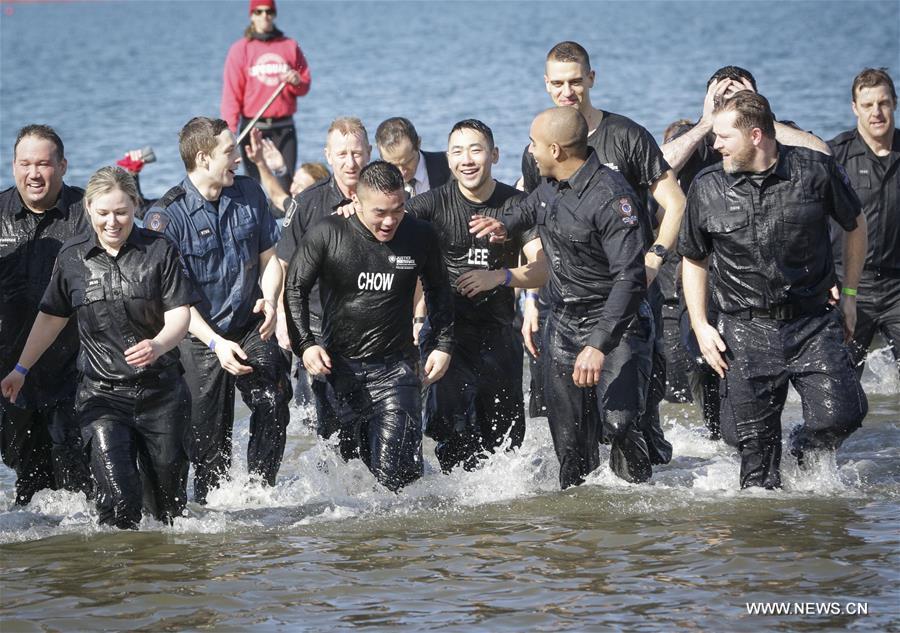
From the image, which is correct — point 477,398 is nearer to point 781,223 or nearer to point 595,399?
point 595,399

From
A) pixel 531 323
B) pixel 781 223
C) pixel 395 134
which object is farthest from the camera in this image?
pixel 395 134

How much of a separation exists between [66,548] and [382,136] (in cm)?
357

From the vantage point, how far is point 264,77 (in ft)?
52.4

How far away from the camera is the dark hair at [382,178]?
8.22 metres

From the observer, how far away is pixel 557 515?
8453mm

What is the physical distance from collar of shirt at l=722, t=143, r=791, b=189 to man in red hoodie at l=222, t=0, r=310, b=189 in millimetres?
8585

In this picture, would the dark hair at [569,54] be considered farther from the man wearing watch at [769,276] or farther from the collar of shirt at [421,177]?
the collar of shirt at [421,177]

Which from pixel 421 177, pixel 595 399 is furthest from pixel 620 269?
pixel 421 177

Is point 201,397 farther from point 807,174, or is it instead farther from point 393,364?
point 807,174

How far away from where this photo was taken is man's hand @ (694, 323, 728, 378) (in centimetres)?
800

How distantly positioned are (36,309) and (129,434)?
4.74ft

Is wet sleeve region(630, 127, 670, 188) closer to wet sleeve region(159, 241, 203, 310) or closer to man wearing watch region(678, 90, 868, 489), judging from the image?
man wearing watch region(678, 90, 868, 489)

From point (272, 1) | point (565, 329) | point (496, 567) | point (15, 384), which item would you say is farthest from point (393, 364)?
point (272, 1)

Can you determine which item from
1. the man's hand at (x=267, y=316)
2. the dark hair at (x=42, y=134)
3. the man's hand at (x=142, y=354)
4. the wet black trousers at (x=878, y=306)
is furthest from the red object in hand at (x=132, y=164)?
the wet black trousers at (x=878, y=306)
